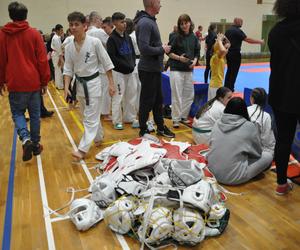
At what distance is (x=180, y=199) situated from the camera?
233 centimetres

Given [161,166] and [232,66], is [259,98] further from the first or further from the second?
[232,66]

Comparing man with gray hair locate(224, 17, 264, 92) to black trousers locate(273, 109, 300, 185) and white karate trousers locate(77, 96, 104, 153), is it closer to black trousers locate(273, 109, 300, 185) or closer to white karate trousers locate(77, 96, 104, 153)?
white karate trousers locate(77, 96, 104, 153)

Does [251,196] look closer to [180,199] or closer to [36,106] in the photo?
[180,199]

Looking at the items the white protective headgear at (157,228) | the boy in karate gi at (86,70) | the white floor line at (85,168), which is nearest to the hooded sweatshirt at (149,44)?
the boy in karate gi at (86,70)

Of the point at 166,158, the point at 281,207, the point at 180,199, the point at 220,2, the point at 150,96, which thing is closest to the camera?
the point at 180,199

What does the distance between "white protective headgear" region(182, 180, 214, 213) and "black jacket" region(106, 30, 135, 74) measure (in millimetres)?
2726

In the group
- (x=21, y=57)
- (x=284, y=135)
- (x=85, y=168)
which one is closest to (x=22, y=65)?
(x=21, y=57)

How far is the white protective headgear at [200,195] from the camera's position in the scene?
2.32 metres

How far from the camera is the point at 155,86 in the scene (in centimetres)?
418

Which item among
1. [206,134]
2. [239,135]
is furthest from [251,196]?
[206,134]

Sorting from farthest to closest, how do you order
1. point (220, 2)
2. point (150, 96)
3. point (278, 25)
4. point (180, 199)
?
1. point (220, 2)
2. point (150, 96)
3. point (278, 25)
4. point (180, 199)

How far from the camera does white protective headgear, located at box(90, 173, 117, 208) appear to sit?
270cm

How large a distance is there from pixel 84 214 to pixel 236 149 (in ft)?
4.98

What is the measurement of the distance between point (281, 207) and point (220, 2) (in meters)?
15.3
